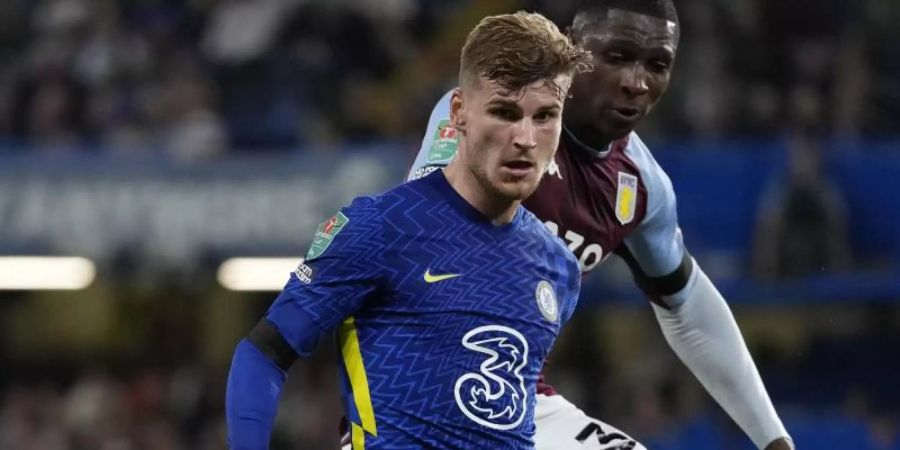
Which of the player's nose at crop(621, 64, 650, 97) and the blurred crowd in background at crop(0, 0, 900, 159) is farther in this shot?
the blurred crowd in background at crop(0, 0, 900, 159)

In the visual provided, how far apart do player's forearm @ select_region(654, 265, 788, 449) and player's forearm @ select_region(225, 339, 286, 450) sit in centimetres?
208

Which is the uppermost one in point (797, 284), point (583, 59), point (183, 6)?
point (183, 6)

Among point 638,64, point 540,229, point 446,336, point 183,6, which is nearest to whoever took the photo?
point 446,336

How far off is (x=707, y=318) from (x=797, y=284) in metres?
5.90

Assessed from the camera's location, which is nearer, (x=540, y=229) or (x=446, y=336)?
(x=446, y=336)

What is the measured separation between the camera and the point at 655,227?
5215 millimetres

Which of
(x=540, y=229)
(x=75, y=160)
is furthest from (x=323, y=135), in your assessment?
(x=540, y=229)

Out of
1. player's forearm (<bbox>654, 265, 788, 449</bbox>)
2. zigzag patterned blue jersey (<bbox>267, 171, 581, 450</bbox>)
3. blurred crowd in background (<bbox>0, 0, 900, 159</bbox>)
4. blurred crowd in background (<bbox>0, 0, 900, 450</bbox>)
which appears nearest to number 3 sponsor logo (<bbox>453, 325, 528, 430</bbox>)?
zigzag patterned blue jersey (<bbox>267, 171, 581, 450</bbox>)

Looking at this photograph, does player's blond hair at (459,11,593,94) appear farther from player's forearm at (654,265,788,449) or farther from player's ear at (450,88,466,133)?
player's forearm at (654,265,788,449)

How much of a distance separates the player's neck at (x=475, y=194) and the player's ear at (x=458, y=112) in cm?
11

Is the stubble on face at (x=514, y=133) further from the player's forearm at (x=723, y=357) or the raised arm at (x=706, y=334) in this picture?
the player's forearm at (x=723, y=357)

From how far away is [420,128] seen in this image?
453 inches

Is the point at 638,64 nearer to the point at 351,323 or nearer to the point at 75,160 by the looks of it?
the point at 351,323

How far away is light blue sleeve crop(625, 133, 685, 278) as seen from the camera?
5152 millimetres
